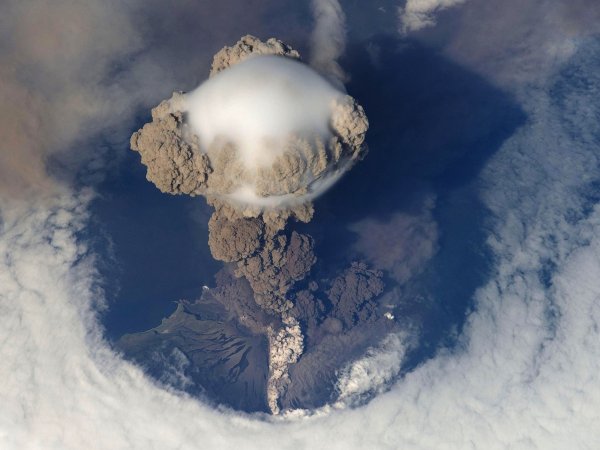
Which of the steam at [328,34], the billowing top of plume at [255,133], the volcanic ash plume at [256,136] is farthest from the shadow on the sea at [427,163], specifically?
the billowing top of plume at [255,133]

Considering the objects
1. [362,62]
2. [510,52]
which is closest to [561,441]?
[510,52]

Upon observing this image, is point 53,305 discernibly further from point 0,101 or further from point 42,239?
point 0,101

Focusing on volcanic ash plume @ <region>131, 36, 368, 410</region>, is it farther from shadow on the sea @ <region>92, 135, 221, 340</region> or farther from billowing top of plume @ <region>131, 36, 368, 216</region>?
shadow on the sea @ <region>92, 135, 221, 340</region>

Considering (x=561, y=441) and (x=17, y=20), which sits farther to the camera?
(x=561, y=441)

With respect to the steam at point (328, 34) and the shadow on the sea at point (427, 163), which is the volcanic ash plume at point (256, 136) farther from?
the shadow on the sea at point (427, 163)

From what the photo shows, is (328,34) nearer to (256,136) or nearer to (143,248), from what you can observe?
(256,136)

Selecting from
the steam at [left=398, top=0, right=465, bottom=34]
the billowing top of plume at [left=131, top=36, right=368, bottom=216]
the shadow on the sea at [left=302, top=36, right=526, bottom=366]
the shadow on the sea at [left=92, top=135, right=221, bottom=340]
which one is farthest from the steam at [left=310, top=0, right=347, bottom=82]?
the shadow on the sea at [left=92, top=135, right=221, bottom=340]
